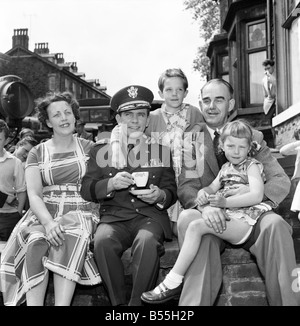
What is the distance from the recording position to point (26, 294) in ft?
11.7

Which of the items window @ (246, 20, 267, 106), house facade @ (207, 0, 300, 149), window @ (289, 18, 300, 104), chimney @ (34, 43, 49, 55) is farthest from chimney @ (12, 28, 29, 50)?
window @ (289, 18, 300, 104)

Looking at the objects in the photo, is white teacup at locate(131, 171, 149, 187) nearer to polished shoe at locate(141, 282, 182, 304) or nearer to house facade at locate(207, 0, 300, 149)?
polished shoe at locate(141, 282, 182, 304)

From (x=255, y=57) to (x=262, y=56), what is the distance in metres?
0.19

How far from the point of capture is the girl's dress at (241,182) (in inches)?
137

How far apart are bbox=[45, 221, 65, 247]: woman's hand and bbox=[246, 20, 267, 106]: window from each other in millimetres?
9695

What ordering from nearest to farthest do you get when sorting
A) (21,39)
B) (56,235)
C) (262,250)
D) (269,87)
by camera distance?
(262,250), (56,235), (269,87), (21,39)

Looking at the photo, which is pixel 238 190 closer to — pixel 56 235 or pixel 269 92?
pixel 56 235

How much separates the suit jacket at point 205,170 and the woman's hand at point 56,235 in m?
0.96

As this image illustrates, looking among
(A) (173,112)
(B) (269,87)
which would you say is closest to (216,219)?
(A) (173,112)

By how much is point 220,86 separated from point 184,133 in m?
0.53

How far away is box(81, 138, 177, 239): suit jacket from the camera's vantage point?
12.7ft

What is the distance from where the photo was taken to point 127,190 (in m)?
3.97

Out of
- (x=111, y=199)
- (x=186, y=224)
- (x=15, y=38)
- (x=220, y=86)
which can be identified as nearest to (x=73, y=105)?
(x=111, y=199)

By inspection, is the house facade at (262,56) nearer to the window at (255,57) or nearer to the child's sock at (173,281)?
the window at (255,57)
